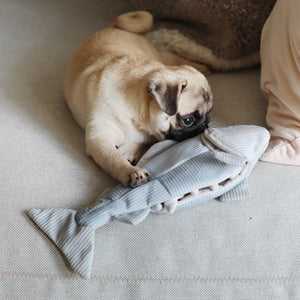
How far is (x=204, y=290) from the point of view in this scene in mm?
856

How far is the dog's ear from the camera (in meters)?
1.07

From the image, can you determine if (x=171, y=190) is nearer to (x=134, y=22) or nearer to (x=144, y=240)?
(x=144, y=240)

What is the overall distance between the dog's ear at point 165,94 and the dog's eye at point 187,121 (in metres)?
0.08

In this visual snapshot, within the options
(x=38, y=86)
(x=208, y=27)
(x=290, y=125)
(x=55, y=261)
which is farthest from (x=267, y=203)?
(x=38, y=86)

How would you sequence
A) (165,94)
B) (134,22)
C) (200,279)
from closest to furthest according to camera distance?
1. (200,279)
2. (165,94)
3. (134,22)

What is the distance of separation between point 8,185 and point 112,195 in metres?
0.27

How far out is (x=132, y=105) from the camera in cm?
117

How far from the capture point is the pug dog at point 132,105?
1.08 metres

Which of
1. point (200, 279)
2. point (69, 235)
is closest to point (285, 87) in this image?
point (200, 279)

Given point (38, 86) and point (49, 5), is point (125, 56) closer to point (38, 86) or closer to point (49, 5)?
point (38, 86)

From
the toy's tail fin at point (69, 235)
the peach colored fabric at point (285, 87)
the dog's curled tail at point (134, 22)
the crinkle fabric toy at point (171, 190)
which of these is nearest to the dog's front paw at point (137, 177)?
the crinkle fabric toy at point (171, 190)

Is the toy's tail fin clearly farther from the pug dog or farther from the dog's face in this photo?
the dog's face

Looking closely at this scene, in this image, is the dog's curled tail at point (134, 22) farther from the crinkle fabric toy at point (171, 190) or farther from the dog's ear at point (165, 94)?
the crinkle fabric toy at point (171, 190)

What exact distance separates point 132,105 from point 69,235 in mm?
436
